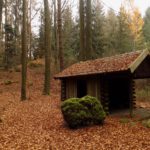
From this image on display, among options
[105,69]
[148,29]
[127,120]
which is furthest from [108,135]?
[148,29]

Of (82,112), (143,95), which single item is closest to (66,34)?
(143,95)

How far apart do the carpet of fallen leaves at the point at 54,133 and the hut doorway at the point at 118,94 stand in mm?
3435

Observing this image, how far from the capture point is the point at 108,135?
32.7ft

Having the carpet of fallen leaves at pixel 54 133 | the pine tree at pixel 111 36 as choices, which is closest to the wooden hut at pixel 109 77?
the carpet of fallen leaves at pixel 54 133

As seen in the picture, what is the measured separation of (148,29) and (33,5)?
22.0 meters

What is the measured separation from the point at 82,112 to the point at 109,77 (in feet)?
11.4

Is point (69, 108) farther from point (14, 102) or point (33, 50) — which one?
point (33, 50)

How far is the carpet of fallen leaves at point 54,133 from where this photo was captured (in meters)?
8.80

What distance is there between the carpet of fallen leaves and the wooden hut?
1.60m

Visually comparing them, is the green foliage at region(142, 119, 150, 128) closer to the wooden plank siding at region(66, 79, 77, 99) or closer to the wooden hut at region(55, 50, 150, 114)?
the wooden hut at region(55, 50, 150, 114)

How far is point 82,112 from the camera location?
1105cm

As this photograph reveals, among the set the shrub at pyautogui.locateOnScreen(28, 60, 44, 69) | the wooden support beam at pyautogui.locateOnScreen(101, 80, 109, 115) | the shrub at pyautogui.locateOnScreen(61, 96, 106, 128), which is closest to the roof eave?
the wooden support beam at pyautogui.locateOnScreen(101, 80, 109, 115)

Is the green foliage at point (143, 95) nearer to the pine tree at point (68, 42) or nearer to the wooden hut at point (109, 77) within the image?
the wooden hut at point (109, 77)

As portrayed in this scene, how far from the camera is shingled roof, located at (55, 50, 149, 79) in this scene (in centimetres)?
1262
